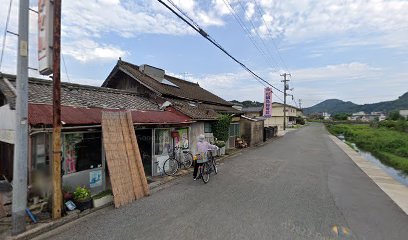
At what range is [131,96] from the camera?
13.7m

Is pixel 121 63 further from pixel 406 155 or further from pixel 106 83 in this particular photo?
pixel 406 155

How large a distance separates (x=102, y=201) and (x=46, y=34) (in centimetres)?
461

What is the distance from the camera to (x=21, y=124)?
214 inches

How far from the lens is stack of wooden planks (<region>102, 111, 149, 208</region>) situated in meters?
7.32

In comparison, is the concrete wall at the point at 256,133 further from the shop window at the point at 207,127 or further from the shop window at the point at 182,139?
the shop window at the point at 182,139

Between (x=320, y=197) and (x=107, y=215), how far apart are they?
6620 millimetres

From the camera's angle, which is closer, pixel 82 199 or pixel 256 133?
pixel 82 199

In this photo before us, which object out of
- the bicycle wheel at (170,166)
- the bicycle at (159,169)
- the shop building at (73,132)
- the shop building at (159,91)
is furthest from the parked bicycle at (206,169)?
the shop building at (159,91)

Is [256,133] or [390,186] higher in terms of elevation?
[256,133]

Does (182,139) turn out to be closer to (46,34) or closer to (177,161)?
(177,161)

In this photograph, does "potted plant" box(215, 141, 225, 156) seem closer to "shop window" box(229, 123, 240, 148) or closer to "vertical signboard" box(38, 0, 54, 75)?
"shop window" box(229, 123, 240, 148)

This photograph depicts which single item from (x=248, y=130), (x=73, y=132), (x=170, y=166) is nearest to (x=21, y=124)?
(x=73, y=132)

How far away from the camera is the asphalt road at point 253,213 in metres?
5.55

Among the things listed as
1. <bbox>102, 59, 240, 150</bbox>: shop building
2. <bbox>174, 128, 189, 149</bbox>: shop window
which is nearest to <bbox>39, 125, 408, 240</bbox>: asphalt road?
<bbox>174, 128, 189, 149</bbox>: shop window
